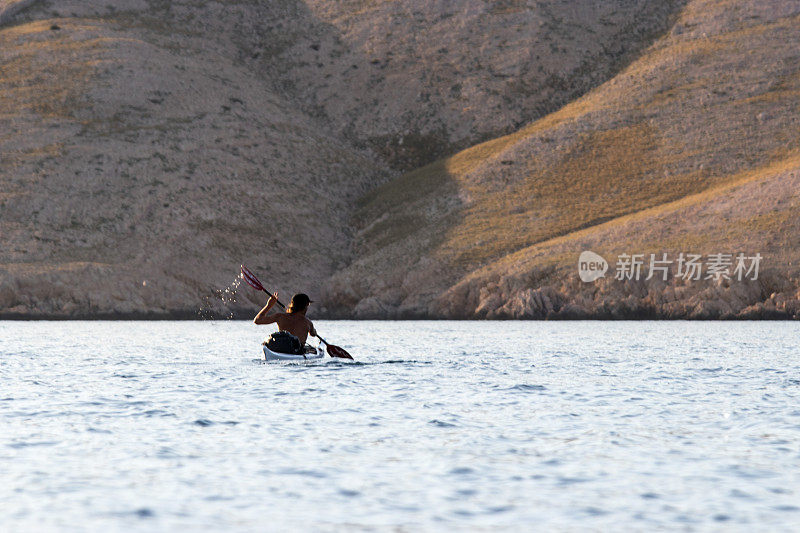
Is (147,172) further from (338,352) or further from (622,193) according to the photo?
(338,352)

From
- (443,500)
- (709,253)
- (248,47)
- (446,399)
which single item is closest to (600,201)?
(709,253)

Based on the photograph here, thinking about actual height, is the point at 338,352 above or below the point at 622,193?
below

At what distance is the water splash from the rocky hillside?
1.44ft

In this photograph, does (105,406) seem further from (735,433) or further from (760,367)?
(760,367)

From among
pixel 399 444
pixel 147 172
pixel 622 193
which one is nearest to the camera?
pixel 399 444

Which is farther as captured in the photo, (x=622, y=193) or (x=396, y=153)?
(x=396, y=153)

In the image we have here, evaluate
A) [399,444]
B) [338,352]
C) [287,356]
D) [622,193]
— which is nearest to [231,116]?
[622,193]

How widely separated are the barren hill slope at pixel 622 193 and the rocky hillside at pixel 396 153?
0.76 ft

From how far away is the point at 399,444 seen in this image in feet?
52.7

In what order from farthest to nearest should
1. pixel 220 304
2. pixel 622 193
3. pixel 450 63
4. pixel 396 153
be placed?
pixel 450 63, pixel 396 153, pixel 622 193, pixel 220 304

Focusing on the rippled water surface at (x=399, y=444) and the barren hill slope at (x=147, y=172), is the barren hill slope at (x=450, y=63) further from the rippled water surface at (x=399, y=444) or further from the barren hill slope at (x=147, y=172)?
the rippled water surface at (x=399, y=444)

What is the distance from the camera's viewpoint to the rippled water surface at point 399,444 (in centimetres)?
1141

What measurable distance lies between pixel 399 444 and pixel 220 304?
6353cm

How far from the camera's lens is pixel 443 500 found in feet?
39.2
